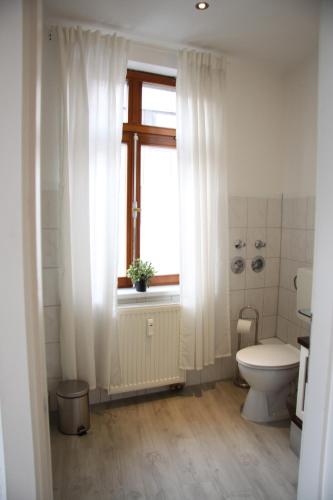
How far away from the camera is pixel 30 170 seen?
87 cm

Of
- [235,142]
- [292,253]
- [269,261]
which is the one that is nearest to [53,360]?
[269,261]

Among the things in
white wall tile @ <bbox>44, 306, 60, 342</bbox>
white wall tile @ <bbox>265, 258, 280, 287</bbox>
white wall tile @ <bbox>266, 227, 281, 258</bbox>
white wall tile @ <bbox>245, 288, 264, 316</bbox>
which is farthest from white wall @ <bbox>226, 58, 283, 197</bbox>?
white wall tile @ <bbox>44, 306, 60, 342</bbox>

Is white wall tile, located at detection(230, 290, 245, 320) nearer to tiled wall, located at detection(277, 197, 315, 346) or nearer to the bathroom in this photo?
the bathroom

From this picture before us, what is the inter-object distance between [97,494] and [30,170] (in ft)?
5.38

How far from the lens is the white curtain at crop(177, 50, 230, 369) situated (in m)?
Answer: 2.21

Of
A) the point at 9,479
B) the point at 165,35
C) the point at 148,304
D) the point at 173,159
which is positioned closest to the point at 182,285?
the point at 148,304

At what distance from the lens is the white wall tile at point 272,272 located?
2.69 m

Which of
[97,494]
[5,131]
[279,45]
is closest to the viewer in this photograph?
[5,131]

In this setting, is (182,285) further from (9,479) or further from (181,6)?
(181,6)

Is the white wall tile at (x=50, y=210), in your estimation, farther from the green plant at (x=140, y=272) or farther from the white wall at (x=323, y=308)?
the white wall at (x=323, y=308)

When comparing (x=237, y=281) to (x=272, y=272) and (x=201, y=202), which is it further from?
(x=201, y=202)

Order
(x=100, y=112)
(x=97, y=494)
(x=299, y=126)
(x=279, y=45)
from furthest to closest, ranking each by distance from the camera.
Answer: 1. (x=299, y=126)
2. (x=279, y=45)
3. (x=100, y=112)
4. (x=97, y=494)

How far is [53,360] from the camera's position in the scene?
6.97 feet

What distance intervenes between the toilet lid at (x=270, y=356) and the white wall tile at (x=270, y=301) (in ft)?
1.39
